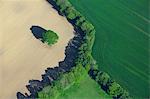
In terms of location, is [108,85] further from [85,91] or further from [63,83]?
[63,83]

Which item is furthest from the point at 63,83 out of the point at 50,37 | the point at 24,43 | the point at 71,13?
the point at 71,13

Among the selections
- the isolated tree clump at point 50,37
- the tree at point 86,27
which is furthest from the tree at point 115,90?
the isolated tree clump at point 50,37

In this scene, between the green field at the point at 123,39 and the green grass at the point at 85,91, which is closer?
the green grass at the point at 85,91

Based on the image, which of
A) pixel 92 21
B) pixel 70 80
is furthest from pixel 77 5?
pixel 70 80

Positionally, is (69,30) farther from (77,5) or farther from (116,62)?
(116,62)

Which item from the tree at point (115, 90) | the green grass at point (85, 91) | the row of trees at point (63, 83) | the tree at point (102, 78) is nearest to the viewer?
the row of trees at point (63, 83)

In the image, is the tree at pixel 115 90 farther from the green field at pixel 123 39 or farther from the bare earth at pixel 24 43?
the bare earth at pixel 24 43
